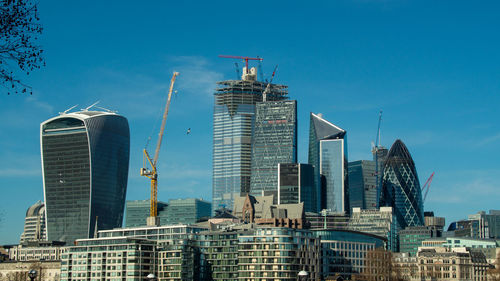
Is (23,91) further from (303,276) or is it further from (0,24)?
(303,276)

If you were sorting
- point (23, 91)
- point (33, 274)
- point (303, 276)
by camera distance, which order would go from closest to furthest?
point (23, 91), point (33, 274), point (303, 276)

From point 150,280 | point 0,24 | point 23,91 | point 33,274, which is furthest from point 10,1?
point 150,280

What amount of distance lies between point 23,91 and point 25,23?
4.00m

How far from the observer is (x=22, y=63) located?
44031mm

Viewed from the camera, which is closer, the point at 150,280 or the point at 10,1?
the point at 10,1

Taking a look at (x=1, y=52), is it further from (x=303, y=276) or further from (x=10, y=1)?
(x=303, y=276)

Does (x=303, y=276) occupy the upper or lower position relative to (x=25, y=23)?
lower

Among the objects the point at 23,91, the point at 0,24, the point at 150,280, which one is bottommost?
the point at 150,280

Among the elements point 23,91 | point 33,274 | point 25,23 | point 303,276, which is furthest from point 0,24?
point 303,276

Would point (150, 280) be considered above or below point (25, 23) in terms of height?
below

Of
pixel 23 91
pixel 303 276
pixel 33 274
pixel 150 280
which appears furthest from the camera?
pixel 150 280

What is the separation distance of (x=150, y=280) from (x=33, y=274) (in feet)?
106

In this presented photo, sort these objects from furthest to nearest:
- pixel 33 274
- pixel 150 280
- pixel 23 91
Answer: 1. pixel 150 280
2. pixel 33 274
3. pixel 23 91

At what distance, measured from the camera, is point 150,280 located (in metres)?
108
